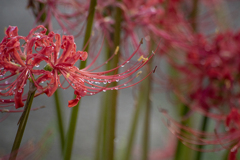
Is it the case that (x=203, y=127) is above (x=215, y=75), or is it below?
below

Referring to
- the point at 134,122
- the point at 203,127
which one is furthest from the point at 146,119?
the point at 203,127

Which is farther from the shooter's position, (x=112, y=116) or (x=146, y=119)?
(x=146, y=119)

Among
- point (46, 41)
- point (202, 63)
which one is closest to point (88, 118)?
point (202, 63)

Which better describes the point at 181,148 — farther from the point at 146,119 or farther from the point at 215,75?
the point at 215,75

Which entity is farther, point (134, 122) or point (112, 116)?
point (134, 122)

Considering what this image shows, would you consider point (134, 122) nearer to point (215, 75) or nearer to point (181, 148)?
point (181, 148)

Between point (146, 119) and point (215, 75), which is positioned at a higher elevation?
point (215, 75)

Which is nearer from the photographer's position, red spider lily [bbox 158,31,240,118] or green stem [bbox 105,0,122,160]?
green stem [bbox 105,0,122,160]

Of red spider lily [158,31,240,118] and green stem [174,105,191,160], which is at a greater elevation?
red spider lily [158,31,240,118]

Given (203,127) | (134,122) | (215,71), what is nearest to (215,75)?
(215,71)

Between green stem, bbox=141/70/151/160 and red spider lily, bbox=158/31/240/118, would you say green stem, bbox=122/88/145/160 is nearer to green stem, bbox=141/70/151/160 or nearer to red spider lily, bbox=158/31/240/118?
green stem, bbox=141/70/151/160

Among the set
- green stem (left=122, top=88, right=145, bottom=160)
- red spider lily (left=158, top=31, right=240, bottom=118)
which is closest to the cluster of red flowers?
red spider lily (left=158, top=31, right=240, bottom=118)
